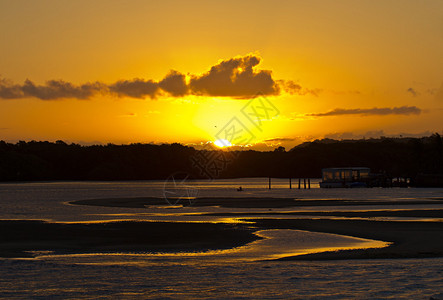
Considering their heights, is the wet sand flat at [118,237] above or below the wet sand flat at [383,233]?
above

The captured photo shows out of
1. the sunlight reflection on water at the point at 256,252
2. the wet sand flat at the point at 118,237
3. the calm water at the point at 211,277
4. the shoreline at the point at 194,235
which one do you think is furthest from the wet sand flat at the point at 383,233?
the wet sand flat at the point at 118,237

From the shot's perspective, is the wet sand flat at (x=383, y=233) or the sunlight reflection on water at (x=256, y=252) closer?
the sunlight reflection on water at (x=256, y=252)

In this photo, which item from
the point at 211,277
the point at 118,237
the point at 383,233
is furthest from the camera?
the point at 383,233

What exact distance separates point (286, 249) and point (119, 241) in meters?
8.85

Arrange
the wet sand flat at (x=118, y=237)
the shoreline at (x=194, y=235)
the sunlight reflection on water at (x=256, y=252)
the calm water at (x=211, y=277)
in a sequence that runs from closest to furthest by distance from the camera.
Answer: the calm water at (x=211, y=277) < the sunlight reflection on water at (x=256, y=252) < the shoreline at (x=194, y=235) < the wet sand flat at (x=118, y=237)

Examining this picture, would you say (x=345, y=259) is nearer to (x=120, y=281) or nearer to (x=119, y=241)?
(x=120, y=281)

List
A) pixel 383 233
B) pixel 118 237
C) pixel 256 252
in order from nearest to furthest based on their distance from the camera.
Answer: pixel 256 252 → pixel 118 237 → pixel 383 233

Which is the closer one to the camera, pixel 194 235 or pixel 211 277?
pixel 211 277

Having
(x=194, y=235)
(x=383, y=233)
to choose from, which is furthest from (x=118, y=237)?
(x=383, y=233)

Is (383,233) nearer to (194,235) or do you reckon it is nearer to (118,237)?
(194,235)

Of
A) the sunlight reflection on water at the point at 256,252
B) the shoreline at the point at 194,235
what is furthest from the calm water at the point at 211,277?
the shoreline at the point at 194,235

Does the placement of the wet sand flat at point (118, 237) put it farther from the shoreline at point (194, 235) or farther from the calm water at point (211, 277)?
the calm water at point (211, 277)

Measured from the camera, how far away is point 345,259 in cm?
2325

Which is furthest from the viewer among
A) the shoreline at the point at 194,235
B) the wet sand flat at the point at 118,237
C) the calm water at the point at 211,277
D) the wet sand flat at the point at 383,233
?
the wet sand flat at the point at 118,237
